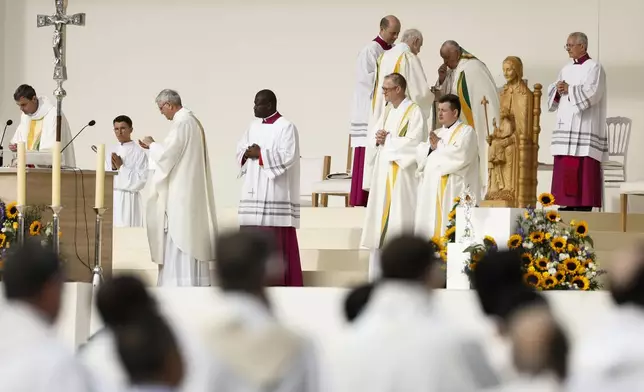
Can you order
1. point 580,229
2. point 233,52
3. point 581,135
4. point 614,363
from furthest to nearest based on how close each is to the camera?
point 233,52, point 581,135, point 580,229, point 614,363

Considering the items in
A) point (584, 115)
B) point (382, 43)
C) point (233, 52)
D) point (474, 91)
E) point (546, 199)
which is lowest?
point (546, 199)

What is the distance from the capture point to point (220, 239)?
3346 mm

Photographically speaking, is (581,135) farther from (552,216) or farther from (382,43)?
(552,216)

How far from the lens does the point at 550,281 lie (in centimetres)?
804

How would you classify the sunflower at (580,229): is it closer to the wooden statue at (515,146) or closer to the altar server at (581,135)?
the wooden statue at (515,146)

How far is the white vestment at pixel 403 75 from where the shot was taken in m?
11.2

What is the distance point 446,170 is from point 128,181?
4.68 metres

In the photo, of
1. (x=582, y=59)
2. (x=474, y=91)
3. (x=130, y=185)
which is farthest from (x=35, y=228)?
(x=582, y=59)

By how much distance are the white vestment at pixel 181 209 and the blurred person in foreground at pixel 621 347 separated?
22.0ft

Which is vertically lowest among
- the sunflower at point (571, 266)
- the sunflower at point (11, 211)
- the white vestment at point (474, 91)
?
the sunflower at point (571, 266)

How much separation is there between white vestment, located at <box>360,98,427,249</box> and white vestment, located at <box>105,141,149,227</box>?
3.75 metres

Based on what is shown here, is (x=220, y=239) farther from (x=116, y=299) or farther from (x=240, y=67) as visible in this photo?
(x=240, y=67)

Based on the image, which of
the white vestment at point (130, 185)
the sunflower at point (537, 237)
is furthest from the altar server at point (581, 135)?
the white vestment at point (130, 185)

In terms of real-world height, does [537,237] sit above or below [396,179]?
below
